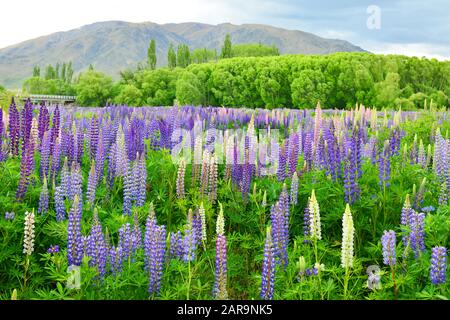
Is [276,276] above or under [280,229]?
under

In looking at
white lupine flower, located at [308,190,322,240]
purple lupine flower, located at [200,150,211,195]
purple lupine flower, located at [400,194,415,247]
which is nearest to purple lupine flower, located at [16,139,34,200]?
purple lupine flower, located at [200,150,211,195]

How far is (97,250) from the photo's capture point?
3.47 m

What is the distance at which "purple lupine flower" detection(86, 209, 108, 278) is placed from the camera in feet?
11.3

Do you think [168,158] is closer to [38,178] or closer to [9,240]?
[38,178]

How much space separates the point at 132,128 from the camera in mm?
6465

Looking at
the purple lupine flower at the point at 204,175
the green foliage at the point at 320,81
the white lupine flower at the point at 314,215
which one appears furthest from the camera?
the green foliage at the point at 320,81

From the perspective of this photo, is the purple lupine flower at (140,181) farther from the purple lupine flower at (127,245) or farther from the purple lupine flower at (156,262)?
the purple lupine flower at (156,262)

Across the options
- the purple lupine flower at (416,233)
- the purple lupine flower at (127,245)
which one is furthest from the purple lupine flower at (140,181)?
the purple lupine flower at (416,233)

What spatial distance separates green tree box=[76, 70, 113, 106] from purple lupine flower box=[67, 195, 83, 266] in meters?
67.2

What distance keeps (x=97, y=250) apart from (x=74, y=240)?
0.25m

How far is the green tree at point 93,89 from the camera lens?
69375 mm

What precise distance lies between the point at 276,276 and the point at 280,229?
1.17ft
